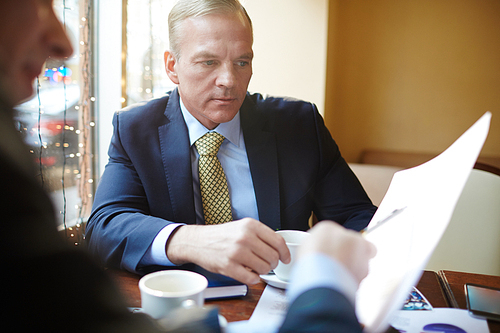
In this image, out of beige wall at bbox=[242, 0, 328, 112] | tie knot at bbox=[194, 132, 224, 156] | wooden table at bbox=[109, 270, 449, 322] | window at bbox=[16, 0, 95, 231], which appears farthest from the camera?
beige wall at bbox=[242, 0, 328, 112]

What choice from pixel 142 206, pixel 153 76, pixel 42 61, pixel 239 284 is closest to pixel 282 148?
pixel 142 206

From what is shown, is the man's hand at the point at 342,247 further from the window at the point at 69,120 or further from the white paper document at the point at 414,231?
the window at the point at 69,120

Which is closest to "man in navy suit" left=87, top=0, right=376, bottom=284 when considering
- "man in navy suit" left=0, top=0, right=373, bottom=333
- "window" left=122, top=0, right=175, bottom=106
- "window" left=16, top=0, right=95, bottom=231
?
"man in navy suit" left=0, top=0, right=373, bottom=333

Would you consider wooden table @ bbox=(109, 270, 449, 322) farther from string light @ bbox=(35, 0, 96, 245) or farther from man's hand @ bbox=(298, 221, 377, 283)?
string light @ bbox=(35, 0, 96, 245)

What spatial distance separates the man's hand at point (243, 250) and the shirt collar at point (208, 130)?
62 centimetres

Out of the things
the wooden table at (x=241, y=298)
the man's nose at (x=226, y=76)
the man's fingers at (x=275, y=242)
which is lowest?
the wooden table at (x=241, y=298)

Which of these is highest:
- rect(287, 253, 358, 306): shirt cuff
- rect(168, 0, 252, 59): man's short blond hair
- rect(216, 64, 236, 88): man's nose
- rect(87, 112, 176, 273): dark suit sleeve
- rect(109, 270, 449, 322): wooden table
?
rect(168, 0, 252, 59): man's short blond hair

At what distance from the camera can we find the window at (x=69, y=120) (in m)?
1.91

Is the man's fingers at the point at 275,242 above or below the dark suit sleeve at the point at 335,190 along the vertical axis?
above

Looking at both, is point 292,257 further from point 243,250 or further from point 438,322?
point 438,322

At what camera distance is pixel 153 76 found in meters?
2.68

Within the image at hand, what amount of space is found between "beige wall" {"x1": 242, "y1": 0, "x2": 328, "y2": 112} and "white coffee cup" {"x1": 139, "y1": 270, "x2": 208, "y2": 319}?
2.29 metres

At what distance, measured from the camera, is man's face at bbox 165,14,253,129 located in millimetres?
1264

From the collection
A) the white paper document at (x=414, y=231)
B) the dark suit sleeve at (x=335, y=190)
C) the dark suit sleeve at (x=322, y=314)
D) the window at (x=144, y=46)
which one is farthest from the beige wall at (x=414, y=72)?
the dark suit sleeve at (x=322, y=314)
